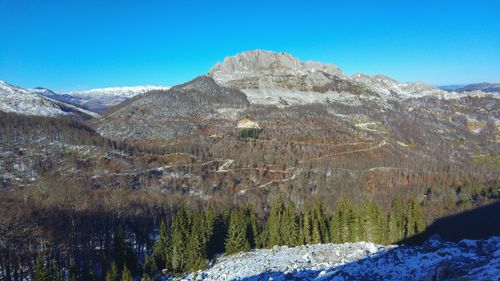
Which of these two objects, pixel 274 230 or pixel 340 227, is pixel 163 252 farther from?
pixel 340 227

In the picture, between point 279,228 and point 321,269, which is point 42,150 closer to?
point 279,228

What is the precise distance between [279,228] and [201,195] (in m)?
76.6

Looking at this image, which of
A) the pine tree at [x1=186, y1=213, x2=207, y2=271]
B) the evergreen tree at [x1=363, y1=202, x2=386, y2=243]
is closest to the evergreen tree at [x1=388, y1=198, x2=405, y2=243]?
the evergreen tree at [x1=363, y1=202, x2=386, y2=243]

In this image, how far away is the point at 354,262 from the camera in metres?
55.8

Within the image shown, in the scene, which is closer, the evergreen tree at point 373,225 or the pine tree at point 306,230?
the evergreen tree at point 373,225

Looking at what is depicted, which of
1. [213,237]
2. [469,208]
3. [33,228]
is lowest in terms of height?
[469,208]

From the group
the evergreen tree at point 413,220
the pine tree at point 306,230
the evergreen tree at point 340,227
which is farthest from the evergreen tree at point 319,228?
the evergreen tree at point 413,220

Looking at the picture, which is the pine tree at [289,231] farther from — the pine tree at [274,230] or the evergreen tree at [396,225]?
the evergreen tree at [396,225]

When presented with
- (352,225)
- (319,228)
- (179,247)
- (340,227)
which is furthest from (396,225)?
(179,247)

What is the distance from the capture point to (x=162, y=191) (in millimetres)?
150375

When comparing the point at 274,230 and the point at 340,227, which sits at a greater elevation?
the point at 274,230

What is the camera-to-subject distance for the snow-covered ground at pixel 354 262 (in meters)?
47.5

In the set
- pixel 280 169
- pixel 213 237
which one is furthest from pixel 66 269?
pixel 280 169

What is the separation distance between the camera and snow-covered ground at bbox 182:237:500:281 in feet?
156
